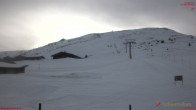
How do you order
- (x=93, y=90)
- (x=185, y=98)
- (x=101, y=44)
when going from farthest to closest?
(x=101, y=44) < (x=93, y=90) < (x=185, y=98)

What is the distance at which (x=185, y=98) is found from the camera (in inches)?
826

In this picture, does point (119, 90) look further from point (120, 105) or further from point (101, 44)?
point (101, 44)

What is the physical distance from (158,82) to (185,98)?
Result: 759 centimetres

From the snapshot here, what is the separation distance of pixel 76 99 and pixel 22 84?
9.56 m

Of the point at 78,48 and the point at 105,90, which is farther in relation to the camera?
the point at 78,48

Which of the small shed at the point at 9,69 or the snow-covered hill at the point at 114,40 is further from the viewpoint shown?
the snow-covered hill at the point at 114,40

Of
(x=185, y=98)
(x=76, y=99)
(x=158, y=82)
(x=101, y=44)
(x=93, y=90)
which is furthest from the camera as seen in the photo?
(x=101, y=44)

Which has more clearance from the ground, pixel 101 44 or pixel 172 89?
pixel 101 44

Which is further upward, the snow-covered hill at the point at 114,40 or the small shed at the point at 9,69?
the snow-covered hill at the point at 114,40

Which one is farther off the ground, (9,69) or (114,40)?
(114,40)

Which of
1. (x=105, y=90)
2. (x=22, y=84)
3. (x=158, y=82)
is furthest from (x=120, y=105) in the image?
Answer: (x=22, y=84)

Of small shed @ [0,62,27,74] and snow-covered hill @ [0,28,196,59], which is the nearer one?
small shed @ [0,62,27,74]

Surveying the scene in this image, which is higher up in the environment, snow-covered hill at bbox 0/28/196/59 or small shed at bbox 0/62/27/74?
snow-covered hill at bbox 0/28/196/59

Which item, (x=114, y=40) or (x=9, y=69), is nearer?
(x=9, y=69)
